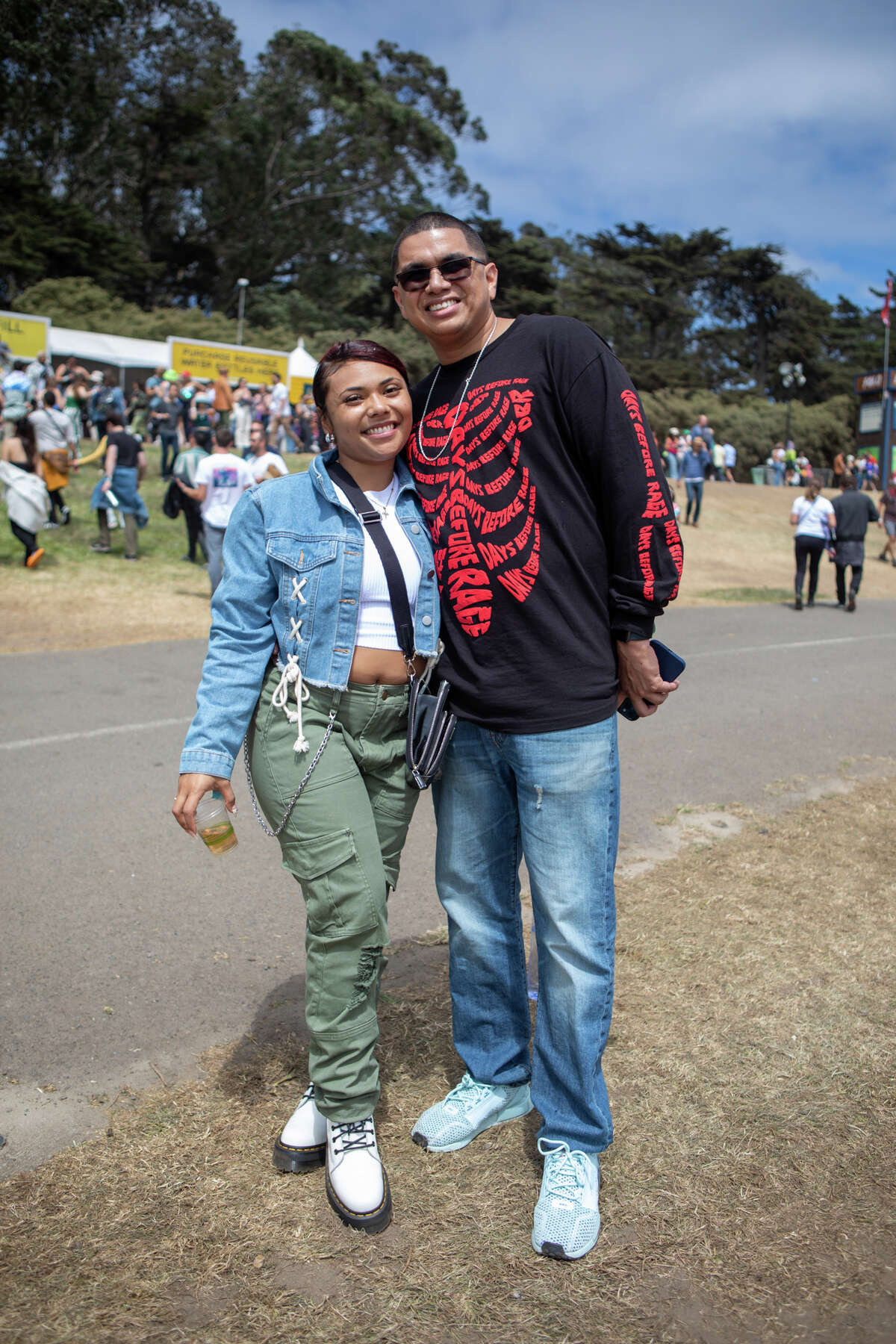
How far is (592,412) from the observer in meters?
2.34

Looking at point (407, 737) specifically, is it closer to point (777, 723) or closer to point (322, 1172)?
point (322, 1172)

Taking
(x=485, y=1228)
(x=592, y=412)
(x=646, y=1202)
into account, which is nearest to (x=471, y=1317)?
(x=485, y=1228)

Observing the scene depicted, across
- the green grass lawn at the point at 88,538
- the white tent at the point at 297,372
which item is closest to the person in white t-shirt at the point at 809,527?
the green grass lawn at the point at 88,538

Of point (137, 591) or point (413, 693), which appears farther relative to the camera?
point (137, 591)

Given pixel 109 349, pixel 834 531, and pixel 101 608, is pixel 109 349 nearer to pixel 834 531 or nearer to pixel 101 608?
pixel 101 608

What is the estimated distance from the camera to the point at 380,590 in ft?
8.20

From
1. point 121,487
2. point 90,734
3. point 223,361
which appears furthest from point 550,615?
point 223,361

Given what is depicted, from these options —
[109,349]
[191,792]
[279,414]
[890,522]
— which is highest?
[109,349]

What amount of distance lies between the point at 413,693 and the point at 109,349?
2892cm

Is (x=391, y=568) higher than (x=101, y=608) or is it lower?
higher

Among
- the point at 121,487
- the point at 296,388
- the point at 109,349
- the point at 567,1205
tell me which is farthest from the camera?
the point at 109,349

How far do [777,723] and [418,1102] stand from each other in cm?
555

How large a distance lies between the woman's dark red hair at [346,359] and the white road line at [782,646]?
8245mm

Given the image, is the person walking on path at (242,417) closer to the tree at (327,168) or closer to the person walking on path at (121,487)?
the person walking on path at (121,487)
